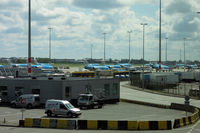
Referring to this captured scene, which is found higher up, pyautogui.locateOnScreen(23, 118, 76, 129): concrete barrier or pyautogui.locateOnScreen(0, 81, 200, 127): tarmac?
pyautogui.locateOnScreen(23, 118, 76, 129): concrete barrier

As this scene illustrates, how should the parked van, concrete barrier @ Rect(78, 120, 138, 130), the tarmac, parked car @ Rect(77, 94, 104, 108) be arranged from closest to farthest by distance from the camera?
concrete barrier @ Rect(78, 120, 138, 130), the parked van, parked car @ Rect(77, 94, 104, 108), the tarmac

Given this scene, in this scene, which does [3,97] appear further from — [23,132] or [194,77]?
[194,77]

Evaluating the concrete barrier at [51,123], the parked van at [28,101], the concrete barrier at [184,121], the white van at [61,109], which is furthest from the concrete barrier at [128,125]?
the parked van at [28,101]

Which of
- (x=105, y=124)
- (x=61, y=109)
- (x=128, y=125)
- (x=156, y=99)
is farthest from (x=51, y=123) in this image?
(x=156, y=99)

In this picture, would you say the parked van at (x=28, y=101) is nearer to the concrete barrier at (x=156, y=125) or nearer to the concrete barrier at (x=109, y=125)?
the concrete barrier at (x=109, y=125)

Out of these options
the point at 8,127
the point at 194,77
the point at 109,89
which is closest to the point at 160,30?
the point at 194,77

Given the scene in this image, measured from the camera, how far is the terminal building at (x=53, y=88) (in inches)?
1844

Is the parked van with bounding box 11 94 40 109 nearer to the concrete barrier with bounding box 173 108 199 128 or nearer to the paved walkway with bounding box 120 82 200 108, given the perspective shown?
the concrete barrier with bounding box 173 108 199 128

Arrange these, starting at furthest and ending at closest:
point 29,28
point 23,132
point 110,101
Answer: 1. point 110,101
2. point 29,28
3. point 23,132

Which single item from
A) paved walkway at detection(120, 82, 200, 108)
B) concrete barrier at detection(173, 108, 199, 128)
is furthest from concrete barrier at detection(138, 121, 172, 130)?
paved walkway at detection(120, 82, 200, 108)

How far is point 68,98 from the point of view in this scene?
47594 millimetres

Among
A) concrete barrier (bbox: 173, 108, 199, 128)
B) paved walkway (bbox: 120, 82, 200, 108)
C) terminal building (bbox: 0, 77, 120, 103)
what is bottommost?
paved walkway (bbox: 120, 82, 200, 108)

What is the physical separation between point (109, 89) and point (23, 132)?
97.5ft

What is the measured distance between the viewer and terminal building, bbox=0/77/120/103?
46.8 metres
